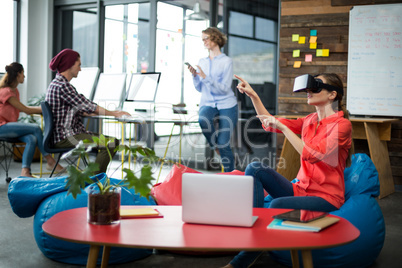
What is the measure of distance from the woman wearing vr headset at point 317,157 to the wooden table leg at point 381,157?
2.04 meters

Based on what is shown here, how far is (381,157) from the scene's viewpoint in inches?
180

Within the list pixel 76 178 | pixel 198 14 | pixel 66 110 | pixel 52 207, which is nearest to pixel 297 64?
pixel 198 14

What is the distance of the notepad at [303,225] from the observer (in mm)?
1675

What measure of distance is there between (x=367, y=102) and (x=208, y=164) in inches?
83.8

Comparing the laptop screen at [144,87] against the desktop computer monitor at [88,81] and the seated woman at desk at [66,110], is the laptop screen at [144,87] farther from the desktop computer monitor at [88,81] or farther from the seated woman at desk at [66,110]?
the desktop computer monitor at [88,81]

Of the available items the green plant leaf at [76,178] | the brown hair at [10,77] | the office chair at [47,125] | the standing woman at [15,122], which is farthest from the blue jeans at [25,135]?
the green plant leaf at [76,178]

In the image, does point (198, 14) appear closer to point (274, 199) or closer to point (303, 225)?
point (274, 199)

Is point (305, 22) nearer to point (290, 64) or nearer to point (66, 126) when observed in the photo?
point (290, 64)

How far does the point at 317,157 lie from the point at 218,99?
7.65ft

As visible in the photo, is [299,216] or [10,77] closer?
[299,216]

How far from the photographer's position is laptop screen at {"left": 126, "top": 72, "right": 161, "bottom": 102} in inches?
188

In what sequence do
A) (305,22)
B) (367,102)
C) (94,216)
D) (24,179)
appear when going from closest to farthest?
(94,216), (24,179), (367,102), (305,22)

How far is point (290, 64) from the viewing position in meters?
5.23

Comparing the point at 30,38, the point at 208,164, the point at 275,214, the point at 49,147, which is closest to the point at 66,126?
the point at 49,147
